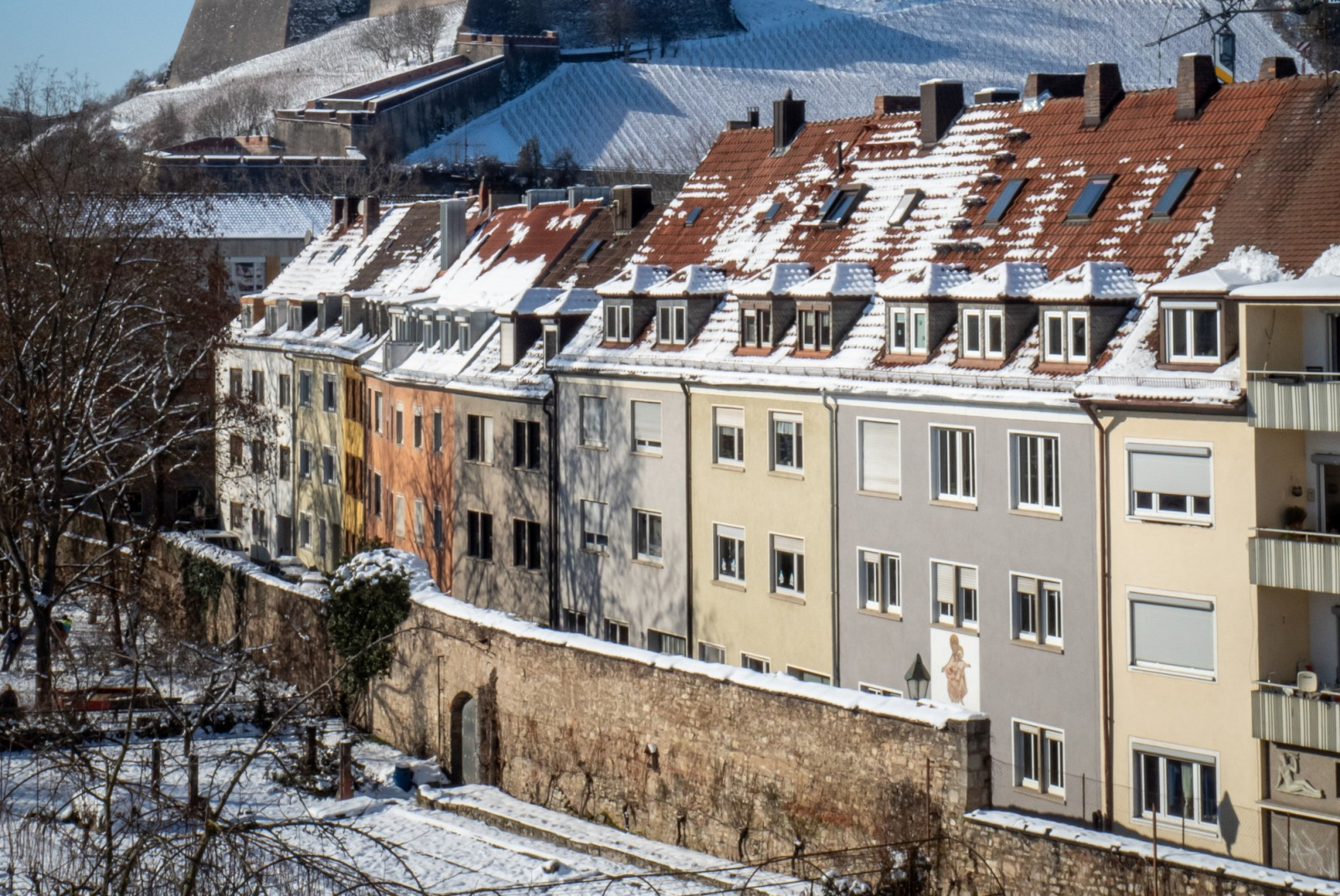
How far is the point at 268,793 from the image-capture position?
27.1 meters

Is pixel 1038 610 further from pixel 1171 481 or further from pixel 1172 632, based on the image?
pixel 1171 481

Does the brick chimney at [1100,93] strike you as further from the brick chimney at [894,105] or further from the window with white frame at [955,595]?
the window with white frame at [955,595]

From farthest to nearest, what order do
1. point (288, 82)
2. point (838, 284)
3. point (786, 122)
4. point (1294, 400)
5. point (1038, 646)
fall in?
Answer: point (288, 82), point (786, 122), point (838, 284), point (1038, 646), point (1294, 400)

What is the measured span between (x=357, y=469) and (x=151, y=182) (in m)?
60.5

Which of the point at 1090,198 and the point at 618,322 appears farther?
the point at 618,322

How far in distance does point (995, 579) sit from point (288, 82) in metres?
170

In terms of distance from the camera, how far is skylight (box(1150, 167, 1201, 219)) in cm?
2548

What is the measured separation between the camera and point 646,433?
105 feet

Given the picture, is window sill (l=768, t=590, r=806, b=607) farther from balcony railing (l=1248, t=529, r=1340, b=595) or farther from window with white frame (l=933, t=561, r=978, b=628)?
balcony railing (l=1248, t=529, r=1340, b=595)

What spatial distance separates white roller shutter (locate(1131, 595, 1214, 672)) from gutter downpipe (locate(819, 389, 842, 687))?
5.41m

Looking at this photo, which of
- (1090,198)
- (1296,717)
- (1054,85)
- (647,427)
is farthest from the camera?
(647,427)

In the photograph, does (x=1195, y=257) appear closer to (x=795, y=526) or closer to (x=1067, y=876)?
(x=795, y=526)

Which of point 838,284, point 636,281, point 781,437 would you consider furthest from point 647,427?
→ point 838,284

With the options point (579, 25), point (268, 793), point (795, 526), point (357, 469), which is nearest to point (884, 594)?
point (795, 526)
